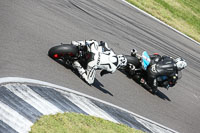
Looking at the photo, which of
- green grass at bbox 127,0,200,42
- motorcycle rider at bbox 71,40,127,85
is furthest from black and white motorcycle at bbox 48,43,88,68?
green grass at bbox 127,0,200,42

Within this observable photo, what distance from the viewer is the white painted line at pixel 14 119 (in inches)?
223

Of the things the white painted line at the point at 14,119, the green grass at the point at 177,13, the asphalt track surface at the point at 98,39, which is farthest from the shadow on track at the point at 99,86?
the green grass at the point at 177,13

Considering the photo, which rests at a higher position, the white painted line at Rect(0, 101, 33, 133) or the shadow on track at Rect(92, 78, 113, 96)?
the white painted line at Rect(0, 101, 33, 133)

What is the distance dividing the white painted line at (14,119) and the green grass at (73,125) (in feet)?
0.40

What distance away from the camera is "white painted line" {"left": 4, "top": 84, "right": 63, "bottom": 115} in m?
6.62

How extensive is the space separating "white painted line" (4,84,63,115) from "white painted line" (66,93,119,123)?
0.91m

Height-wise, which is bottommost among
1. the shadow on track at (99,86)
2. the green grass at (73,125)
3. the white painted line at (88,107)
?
the shadow on track at (99,86)

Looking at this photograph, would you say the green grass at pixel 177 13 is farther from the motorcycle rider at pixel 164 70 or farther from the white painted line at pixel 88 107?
the white painted line at pixel 88 107

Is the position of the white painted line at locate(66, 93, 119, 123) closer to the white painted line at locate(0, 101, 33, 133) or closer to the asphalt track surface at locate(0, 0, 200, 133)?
the asphalt track surface at locate(0, 0, 200, 133)

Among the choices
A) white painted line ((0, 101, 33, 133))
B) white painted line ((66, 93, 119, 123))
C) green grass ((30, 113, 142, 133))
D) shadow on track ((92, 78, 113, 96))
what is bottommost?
shadow on track ((92, 78, 113, 96))

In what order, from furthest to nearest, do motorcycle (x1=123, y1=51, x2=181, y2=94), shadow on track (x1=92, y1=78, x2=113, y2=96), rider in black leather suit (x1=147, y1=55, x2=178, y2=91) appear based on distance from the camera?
rider in black leather suit (x1=147, y1=55, x2=178, y2=91) < motorcycle (x1=123, y1=51, x2=181, y2=94) < shadow on track (x1=92, y1=78, x2=113, y2=96)

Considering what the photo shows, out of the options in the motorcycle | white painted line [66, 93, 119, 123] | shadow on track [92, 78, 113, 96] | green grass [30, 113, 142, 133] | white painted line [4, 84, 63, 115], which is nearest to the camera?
green grass [30, 113, 142, 133]

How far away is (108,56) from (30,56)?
1.91 meters

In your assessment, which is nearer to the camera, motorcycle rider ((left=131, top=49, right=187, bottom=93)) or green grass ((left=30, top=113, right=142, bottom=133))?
green grass ((left=30, top=113, right=142, bottom=133))
